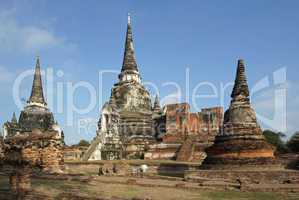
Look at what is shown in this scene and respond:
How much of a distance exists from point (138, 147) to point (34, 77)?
13295 mm

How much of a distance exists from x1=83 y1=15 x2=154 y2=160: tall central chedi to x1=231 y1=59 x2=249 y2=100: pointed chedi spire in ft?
58.1

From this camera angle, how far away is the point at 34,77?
3644cm

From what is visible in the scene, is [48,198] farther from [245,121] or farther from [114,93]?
[114,93]

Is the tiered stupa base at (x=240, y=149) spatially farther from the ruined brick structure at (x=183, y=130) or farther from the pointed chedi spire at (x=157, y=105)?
the pointed chedi spire at (x=157, y=105)

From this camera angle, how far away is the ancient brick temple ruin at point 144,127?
110 feet

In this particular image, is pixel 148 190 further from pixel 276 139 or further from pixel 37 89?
pixel 276 139

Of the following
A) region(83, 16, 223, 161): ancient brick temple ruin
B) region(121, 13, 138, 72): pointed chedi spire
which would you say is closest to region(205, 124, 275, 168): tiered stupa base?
region(83, 16, 223, 161): ancient brick temple ruin

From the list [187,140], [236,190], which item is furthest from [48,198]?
[187,140]

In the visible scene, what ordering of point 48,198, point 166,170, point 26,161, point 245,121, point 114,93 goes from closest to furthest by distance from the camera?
point 48,198
point 26,161
point 245,121
point 166,170
point 114,93

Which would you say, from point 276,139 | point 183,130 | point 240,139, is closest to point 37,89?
point 183,130

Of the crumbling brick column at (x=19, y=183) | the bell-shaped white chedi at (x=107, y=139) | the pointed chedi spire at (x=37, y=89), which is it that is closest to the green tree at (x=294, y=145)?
the bell-shaped white chedi at (x=107, y=139)

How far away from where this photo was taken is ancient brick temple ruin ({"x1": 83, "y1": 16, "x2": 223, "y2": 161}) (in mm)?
33500

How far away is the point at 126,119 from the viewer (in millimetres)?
40594

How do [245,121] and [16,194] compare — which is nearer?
[16,194]
